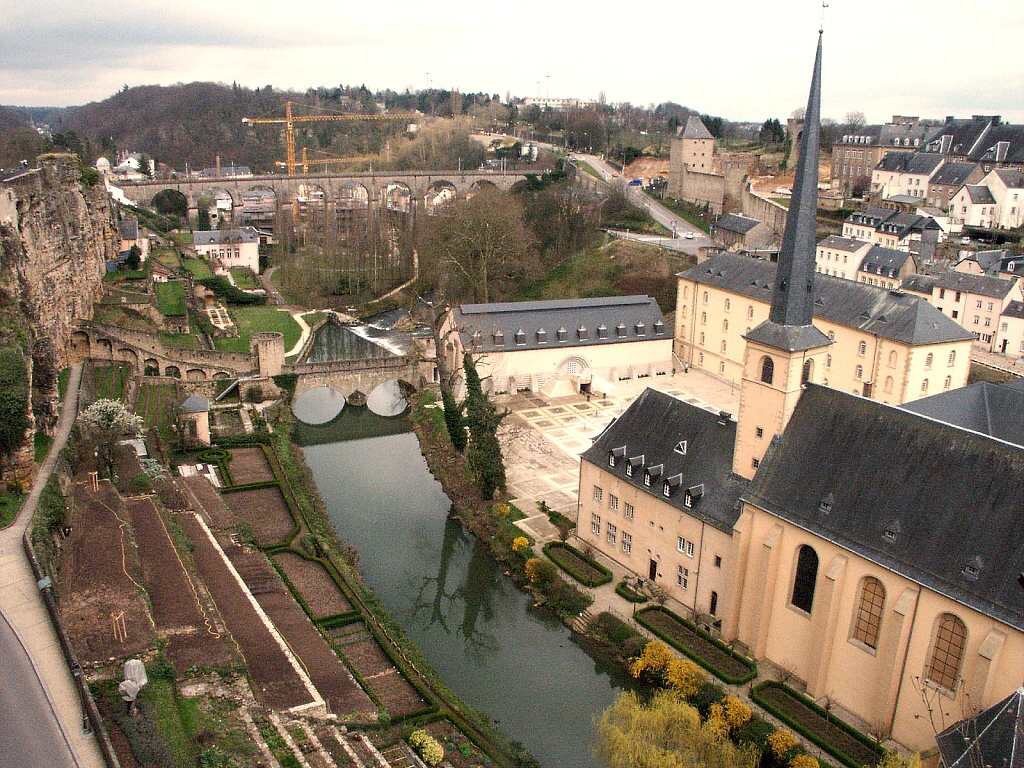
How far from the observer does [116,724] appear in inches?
631

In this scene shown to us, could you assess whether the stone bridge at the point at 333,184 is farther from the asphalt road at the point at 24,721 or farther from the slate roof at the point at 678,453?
the asphalt road at the point at 24,721

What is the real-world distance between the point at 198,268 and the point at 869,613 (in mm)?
63308

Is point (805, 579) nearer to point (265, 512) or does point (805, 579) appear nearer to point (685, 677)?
point (685, 677)

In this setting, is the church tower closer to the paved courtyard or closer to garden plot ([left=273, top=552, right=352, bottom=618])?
the paved courtyard

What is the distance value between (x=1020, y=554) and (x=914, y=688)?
13.6 ft

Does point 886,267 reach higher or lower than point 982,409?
higher

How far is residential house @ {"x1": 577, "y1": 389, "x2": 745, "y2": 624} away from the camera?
82.0 ft

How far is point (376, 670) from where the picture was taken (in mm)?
22562

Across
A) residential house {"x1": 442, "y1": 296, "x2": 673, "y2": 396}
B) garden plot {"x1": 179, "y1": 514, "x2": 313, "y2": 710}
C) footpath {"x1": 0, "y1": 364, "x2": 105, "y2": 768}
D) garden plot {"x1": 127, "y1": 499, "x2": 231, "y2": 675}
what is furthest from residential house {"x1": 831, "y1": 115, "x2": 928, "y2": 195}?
footpath {"x1": 0, "y1": 364, "x2": 105, "y2": 768}

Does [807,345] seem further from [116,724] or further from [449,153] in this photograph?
[449,153]

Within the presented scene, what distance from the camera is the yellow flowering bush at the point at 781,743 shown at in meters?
19.5

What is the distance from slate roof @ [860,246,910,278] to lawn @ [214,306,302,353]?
39830 mm

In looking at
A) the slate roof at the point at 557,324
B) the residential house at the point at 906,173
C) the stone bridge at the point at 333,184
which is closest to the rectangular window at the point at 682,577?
the slate roof at the point at 557,324

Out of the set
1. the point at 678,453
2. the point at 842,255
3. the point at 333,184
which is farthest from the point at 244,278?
the point at 678,453
